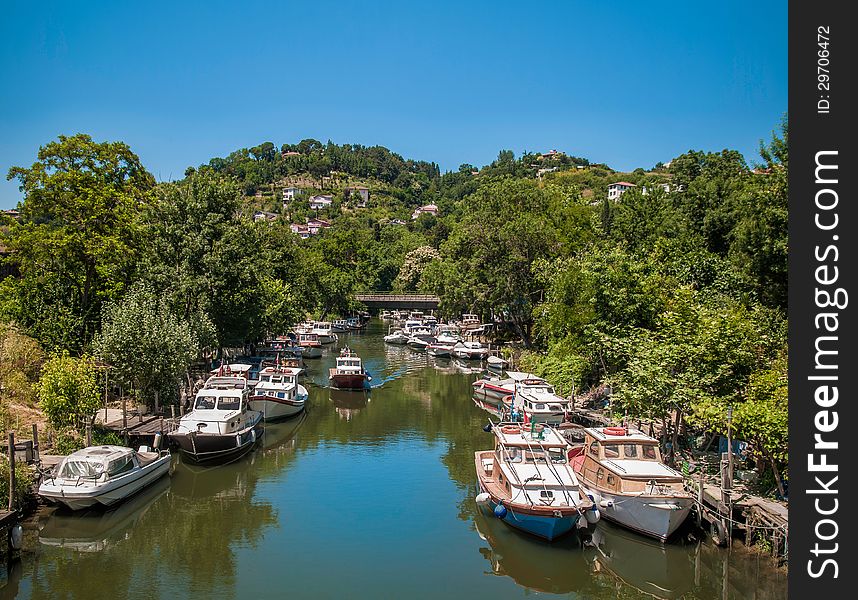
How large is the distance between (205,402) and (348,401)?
15322mm

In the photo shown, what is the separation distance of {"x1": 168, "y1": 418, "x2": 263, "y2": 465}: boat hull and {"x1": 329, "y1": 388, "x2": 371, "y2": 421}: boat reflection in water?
11.2 metres

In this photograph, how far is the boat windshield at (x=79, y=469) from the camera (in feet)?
80.1

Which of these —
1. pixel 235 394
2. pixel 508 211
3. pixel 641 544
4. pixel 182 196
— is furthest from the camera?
pixel 508 211

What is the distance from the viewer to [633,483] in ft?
76.5

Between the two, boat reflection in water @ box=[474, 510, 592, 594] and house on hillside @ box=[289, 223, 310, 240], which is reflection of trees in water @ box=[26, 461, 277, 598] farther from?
house on hillside @ box=[289, 223, 310, 240]

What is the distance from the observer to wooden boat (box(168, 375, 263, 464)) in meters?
31.4

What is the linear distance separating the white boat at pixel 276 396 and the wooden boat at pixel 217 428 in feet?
12.0

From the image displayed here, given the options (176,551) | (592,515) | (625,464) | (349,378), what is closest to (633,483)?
(625,464)

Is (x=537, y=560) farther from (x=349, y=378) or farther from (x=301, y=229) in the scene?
(x=301, y=229)
